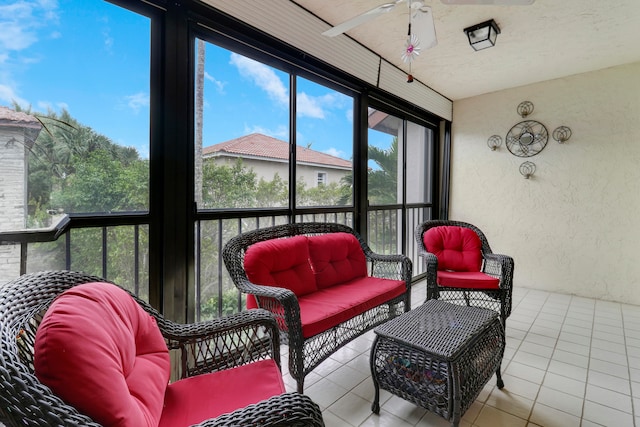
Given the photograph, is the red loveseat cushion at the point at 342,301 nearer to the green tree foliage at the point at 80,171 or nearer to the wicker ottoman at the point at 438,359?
the wicker ottoman at the point at 438,359

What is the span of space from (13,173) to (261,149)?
1.45 m

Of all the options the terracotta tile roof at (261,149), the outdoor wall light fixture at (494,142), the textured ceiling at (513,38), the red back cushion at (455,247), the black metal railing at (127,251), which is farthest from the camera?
the outdoor wall light fixture at (494,142)

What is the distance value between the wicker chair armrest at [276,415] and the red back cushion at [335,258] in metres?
1.42

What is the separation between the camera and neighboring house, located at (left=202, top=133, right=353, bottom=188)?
87.8 inches

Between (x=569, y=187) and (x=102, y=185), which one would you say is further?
(x=569, y=187)

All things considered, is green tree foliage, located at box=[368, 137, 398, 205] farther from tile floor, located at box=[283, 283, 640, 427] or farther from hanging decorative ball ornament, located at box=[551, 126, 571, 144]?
hanging decorative ball ornament, located at box=[551, 126, 571, 144]

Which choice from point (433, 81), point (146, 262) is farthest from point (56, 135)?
point (433, 81)

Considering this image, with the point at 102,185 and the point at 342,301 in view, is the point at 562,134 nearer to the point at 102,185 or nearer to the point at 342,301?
the point at 342,301

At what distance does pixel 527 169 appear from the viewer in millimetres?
3949

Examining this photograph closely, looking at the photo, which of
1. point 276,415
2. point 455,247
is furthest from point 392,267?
point 276,415

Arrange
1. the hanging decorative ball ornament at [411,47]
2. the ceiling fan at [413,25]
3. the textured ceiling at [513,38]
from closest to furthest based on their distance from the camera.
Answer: the ceiling fan at [413,25] → the hanging decorative ball ornament at [411,47] → the textured ceiling at [513,38]

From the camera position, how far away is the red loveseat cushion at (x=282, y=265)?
1.96 meters

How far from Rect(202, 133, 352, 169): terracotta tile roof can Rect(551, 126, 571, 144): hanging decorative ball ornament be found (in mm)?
3058

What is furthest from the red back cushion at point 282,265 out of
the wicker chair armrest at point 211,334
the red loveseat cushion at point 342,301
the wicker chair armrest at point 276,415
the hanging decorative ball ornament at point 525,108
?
the hanging decorative ball ornament at point 525,108
